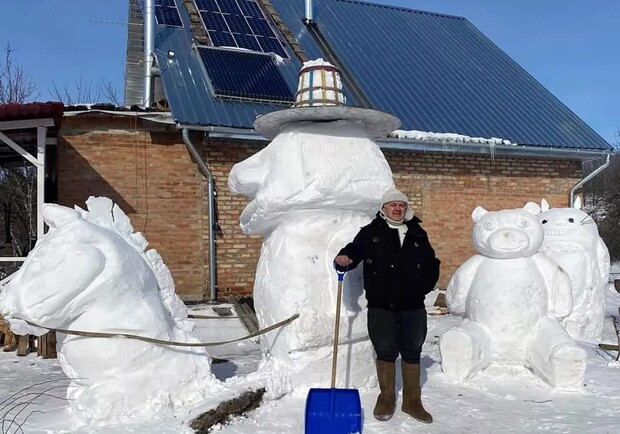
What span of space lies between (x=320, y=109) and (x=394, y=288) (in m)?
1.22

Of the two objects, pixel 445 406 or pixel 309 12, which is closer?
pixel 445 406

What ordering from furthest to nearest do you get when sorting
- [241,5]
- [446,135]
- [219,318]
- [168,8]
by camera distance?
[241,5]
[168,8]
[446,135]
[219,318]

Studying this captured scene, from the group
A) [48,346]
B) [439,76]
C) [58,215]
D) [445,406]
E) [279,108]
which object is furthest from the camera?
[439,76]

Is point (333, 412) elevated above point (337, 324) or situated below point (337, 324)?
below

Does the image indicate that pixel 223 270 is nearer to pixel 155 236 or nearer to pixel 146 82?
pixel 155 236

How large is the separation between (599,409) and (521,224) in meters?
1.45

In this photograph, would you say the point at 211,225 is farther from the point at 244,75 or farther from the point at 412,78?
the point at 412,78

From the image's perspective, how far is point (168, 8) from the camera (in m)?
10.7

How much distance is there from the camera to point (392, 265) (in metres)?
3.60

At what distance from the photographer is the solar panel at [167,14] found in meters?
10.3

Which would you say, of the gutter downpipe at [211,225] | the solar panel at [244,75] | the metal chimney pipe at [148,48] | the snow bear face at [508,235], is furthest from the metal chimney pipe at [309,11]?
the snow bear face at [508,235]

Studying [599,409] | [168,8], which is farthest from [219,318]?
[168,8]

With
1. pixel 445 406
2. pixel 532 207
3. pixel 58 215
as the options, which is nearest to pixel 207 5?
pixel 532 207

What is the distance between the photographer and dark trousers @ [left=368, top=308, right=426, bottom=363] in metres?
3.63
